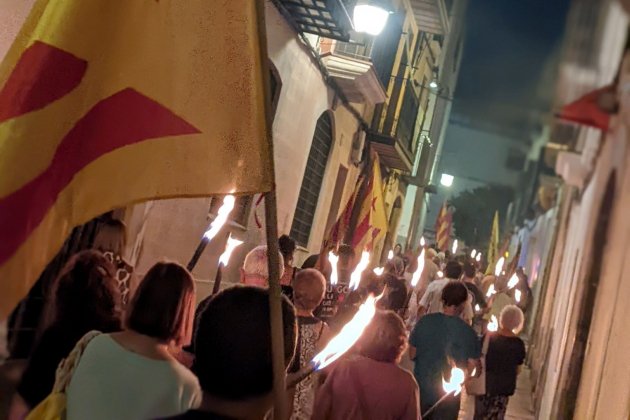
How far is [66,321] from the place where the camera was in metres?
3.00

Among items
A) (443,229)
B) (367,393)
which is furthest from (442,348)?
(443,229)

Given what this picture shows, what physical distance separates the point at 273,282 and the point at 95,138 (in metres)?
0.73

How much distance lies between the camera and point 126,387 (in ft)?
7.29

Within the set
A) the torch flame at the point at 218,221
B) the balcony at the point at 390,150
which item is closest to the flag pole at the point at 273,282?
the torch flame at the point at 218,221

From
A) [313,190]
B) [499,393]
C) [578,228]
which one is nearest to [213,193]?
[499,393]

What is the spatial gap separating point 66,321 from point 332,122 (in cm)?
1254

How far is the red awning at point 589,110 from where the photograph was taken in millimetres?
5711

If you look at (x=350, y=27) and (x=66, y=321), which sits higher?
(x=350, y=27)

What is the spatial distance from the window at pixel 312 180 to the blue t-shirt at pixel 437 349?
8.04 m

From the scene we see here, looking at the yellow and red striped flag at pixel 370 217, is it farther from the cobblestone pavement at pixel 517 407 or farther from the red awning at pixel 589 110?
the red awning at pixel 589 110

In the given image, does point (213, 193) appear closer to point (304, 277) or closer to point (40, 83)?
point (40, 83)

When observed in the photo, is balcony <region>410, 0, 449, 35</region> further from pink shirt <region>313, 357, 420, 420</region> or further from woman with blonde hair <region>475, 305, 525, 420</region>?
pink shirt <region>313, 357, 420, 420</region>

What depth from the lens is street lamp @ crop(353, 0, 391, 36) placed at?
13.2 meters

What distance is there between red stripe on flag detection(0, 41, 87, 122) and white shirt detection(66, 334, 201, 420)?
0.79m
